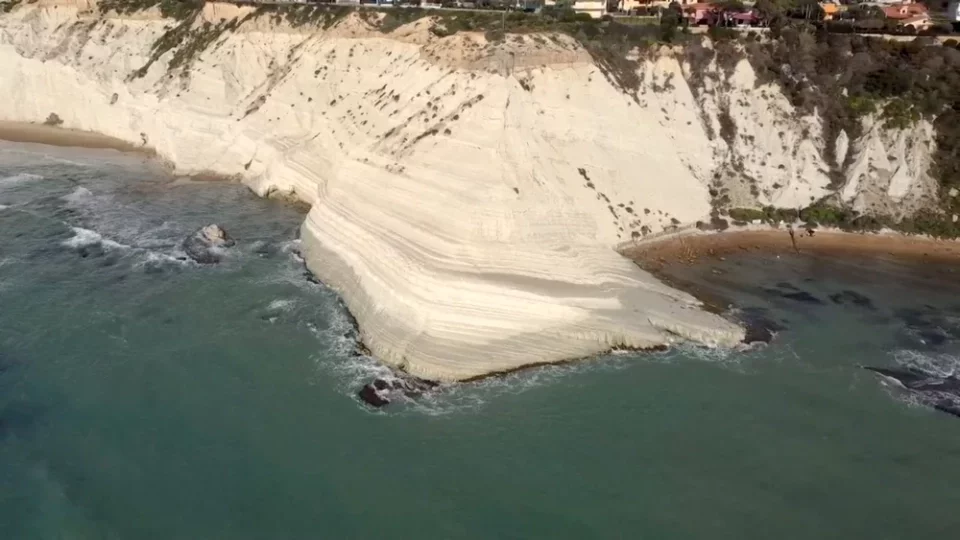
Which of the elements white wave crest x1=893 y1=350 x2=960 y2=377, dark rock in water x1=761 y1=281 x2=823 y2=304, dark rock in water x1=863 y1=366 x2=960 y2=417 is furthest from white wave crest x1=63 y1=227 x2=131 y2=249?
white wave crest x1=893 y1=350 x2=960 y2=377

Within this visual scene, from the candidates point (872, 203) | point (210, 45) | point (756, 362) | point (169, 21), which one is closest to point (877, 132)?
point (872, 203)

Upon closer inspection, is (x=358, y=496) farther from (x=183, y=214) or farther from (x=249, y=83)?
(x=249, y=83)

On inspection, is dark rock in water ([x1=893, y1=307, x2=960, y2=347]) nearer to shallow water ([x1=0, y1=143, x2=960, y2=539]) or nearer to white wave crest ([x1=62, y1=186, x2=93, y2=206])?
shallow water ([x1=0, y1=143, x2=960, y2=539])

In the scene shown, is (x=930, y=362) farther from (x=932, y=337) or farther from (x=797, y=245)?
(x=797, y=245)

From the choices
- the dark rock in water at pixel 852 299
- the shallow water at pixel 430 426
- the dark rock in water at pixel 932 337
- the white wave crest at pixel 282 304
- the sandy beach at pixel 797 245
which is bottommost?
the shallow water at pixel 430 426

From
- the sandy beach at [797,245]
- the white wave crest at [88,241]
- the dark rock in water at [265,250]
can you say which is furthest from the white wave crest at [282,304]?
the sandy beach at [797,245]

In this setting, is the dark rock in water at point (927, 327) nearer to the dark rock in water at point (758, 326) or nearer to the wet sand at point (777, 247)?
the dark rock in water at point (758, 326)

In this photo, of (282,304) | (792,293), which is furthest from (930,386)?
(282,304)
